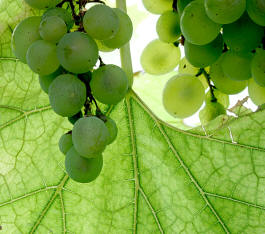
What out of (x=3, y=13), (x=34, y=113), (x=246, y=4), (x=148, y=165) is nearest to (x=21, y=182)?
(x=34, y=113)

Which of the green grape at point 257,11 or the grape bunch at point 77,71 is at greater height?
the green grape at point 257,11

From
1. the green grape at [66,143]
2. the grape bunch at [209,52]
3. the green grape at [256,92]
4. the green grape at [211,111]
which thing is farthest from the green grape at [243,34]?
the green grape at [66,143]

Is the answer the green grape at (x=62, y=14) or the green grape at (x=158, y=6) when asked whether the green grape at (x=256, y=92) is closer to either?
the green grape at (x=158, y=6)

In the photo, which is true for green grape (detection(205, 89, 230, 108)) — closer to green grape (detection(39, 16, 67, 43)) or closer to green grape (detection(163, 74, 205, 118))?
green grape (detection(163, 74, 205, 118))

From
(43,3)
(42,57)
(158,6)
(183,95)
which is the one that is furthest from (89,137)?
(158,6)

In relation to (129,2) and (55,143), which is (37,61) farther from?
(129,2)

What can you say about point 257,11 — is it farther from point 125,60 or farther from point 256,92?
point 125,60

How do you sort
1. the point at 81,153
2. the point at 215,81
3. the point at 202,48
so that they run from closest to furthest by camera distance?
the point at 81,153
the point at 202,48
the point at 215,81
